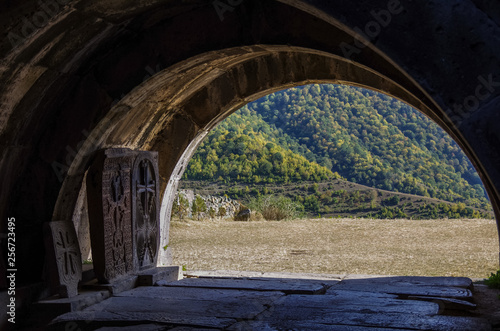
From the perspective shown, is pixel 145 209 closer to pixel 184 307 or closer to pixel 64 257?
pixel 64 257

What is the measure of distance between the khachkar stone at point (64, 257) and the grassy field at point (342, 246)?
10.6 ft

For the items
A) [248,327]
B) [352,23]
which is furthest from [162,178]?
[352,23]

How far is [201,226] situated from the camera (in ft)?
41.6

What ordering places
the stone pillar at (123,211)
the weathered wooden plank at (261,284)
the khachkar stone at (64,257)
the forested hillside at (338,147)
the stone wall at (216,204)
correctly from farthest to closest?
1. the forested hillside at (338,147)
2. the stone wall at (216,204)
3. the weathered wooden plank at (261,284)
4. the stone pillar at (123,211)
5. the khachkar stone at (64,257)

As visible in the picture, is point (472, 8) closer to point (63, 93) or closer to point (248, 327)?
point (248, 327)

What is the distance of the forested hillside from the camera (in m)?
26.8

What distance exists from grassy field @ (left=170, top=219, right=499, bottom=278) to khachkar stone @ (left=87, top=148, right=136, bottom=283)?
2.85 meters

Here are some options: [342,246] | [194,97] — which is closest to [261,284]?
[194,97]

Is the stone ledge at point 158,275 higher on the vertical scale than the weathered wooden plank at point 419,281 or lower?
higher

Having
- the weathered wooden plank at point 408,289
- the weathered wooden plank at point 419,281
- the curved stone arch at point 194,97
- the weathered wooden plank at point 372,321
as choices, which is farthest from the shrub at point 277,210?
the weathered wooden plank at point 372,321

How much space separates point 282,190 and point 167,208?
18401 millimetres

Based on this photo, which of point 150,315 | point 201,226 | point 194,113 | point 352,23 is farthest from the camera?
point 201,226

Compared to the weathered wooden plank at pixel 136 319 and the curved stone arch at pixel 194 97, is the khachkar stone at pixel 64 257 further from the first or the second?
the weathered wooden plank at pixel 136 319

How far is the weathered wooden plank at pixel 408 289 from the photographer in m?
4.67
